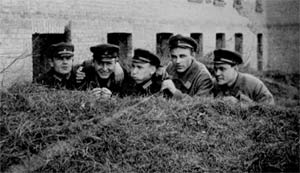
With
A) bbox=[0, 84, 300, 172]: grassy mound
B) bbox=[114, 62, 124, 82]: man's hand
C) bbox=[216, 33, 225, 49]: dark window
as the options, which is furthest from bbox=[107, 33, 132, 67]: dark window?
bbox=[0, 84, 300, 172]: grassy mound

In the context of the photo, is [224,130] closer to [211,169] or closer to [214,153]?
[214,153]

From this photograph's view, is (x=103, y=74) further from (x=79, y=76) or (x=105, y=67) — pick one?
(x=79, y=76)

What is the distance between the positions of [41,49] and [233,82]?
182 inches

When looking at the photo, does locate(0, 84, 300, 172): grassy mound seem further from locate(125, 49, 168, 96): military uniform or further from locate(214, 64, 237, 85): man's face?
locate(214, 64, 237, 85): man's face

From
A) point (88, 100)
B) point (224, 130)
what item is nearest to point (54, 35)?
point (88, 100)

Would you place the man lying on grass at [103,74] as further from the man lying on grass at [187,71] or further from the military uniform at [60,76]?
the man lying on grass at [187,71]

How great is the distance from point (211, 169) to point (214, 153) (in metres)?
0.30

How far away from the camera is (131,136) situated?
409cm

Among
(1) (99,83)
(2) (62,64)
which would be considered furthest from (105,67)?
(2) (62,64)

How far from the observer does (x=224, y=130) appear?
4668 mm

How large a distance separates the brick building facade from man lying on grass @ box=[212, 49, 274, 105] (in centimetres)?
287

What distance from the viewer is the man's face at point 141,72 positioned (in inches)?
249

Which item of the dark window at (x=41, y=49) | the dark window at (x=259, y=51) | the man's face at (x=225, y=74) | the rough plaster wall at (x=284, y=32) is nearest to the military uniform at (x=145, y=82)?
the man's face at (x=225, y=74)

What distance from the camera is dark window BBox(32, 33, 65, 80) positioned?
8.94 meters
